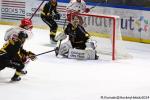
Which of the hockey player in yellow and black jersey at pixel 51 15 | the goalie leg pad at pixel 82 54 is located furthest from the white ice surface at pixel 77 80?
the hockey player in yellow and black jersey at pixel 51 15

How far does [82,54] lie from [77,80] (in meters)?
1.70

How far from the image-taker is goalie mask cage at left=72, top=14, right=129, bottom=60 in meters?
8.61

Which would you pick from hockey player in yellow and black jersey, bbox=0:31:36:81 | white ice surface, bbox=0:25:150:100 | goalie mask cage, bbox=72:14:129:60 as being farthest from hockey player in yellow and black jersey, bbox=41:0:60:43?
hockey player in yellow and black jersey, bbox=0:31:36:81

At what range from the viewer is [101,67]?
7836mm

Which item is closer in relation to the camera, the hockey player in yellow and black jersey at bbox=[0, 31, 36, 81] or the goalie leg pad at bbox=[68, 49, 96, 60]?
the hockey player in yellow and black jersey at bbox=[0, 31, 36, 81]

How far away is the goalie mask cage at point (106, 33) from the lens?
8.61m

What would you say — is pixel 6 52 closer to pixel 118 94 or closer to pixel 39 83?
pixel 39 83

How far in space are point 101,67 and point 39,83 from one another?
1.53m

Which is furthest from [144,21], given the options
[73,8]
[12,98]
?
[12,98]

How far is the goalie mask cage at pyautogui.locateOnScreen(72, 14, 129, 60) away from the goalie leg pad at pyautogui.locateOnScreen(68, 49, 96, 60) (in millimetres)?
352

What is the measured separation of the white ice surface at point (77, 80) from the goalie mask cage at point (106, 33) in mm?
257

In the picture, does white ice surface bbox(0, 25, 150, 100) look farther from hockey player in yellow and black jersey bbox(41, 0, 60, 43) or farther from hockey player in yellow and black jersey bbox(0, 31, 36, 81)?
hockey player in yellow and black jersey bbox(41, 0, 60, 43)

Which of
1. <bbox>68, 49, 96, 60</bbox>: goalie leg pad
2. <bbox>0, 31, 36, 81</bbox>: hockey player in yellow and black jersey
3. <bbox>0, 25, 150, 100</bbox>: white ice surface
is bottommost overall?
<bbox>0, 25, 150, 100</bbox>: white ice surface

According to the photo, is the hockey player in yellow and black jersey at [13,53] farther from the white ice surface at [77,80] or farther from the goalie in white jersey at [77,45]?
the goalie in white jersey at [77,45]
